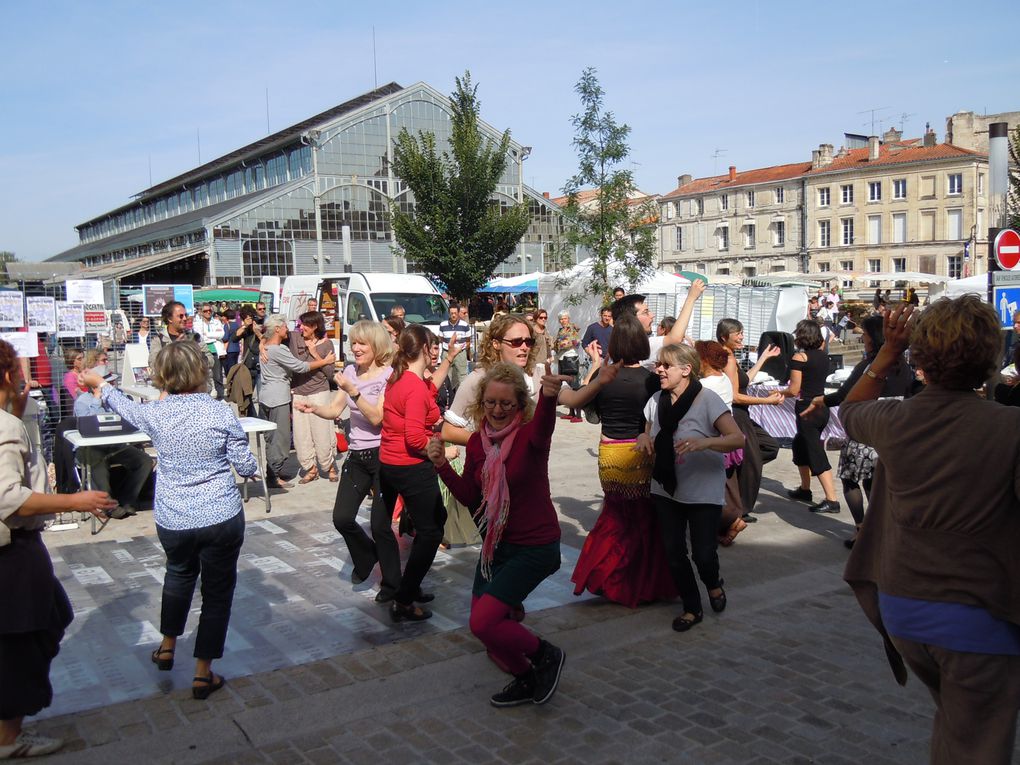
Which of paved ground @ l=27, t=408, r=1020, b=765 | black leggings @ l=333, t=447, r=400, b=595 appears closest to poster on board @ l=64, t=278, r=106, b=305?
paved ground @ l=27, t=408, r=1020, b=765

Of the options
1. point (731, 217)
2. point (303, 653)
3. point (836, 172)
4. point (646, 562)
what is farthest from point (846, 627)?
point (731, 217)

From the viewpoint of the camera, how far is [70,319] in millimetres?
11102

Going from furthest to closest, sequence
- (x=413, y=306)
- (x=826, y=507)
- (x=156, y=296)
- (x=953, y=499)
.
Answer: (x=413, y=306)
(x=156, y=296)
(x=826, y=507)
(x=953, y=499)

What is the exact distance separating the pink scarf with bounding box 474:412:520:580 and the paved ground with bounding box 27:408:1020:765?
868 mm

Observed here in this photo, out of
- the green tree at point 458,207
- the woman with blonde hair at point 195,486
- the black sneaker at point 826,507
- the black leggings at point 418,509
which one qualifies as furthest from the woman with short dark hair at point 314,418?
the green tree at point 458,207

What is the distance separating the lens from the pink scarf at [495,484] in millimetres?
4090

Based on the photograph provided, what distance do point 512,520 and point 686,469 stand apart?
1.51 m

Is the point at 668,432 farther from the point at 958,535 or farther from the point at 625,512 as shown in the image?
the point at 958,535

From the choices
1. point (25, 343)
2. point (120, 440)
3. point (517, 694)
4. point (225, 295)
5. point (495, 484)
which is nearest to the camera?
point (495, 484)

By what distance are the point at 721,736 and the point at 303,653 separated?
2.45m

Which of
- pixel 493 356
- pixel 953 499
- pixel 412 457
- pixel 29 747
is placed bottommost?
pixel 29 747

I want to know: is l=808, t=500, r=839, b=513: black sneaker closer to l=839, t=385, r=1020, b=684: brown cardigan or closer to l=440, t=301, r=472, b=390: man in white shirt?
l=839, t=385, r=1020, b=684: brown cardigan

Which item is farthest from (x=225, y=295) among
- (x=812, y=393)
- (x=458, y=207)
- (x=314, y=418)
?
(x=812, y=393)

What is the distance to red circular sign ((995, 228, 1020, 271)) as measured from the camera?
10109 mm
